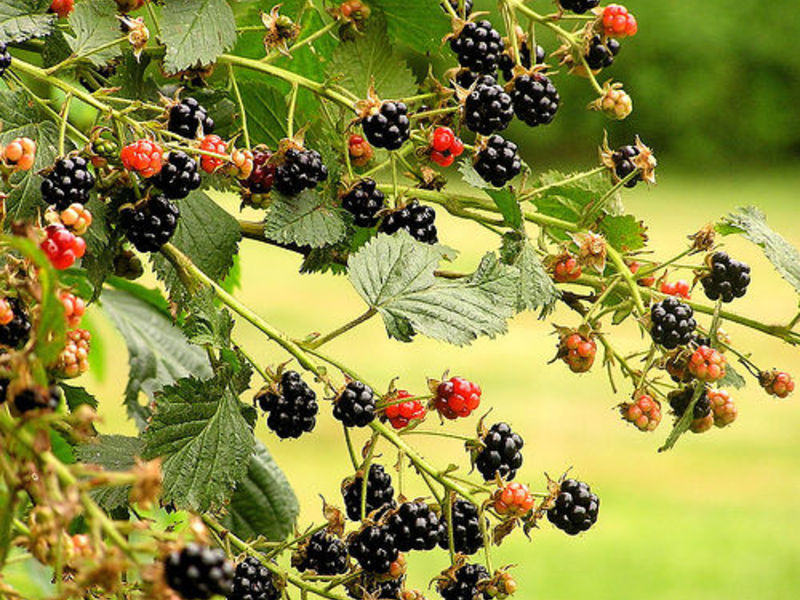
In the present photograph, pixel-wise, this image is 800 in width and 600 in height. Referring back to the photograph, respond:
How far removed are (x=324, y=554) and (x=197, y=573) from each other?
0.26 meters

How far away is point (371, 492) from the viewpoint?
58 centimetres

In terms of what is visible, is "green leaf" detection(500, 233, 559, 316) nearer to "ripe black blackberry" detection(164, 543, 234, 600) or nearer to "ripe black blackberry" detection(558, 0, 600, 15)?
"ripe black blackberry" detection(558, 0, 600, 15)

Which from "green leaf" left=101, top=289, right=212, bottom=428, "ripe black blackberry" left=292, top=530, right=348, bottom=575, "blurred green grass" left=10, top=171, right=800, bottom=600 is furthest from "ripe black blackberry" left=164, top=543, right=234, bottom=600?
"blurred green grass" left=10, top=171, right=800, bottom=600

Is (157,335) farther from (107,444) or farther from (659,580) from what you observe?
(659,580)

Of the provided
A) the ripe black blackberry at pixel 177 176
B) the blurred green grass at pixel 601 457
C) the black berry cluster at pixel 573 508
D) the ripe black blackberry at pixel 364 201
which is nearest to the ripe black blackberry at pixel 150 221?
the ripe black blackberry at pixel 177 176

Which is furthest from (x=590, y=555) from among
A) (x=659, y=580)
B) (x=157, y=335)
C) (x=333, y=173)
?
(x=333, y=173)

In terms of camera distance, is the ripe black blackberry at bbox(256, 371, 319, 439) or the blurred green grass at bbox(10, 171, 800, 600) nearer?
the ripe black blackberry at bbox(256, 371, 319, 439)

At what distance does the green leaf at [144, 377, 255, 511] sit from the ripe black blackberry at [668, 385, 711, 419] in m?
0.23

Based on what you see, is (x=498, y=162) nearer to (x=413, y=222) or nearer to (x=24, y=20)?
(x=413, y=222)

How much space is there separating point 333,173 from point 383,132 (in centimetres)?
4

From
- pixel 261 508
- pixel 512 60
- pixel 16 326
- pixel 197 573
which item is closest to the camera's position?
pixel 197 573

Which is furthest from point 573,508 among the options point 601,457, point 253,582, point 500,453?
point 601,457

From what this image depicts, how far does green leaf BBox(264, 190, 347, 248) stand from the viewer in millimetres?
584

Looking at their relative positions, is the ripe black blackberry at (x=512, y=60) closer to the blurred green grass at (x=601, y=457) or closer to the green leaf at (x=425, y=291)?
the green leaf at (x=425, y=291)
